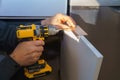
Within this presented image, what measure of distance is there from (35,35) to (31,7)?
163 mm

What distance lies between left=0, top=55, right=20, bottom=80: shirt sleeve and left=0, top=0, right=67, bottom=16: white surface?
0.74 feet

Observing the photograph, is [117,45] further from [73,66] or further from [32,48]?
[32,48]

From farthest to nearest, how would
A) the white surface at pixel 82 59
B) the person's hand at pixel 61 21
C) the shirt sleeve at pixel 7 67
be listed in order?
the person's hand at pixel 61 21 < the shirt sleeve at pixel 7 67 < the white surface at pixel 82 59

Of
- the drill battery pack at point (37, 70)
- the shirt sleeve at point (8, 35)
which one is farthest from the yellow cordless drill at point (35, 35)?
the shirt sleeve at point (8, 35)

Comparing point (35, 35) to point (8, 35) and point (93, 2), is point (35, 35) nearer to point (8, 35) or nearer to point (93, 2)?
point (8, 35)

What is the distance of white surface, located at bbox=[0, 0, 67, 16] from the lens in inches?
32.2

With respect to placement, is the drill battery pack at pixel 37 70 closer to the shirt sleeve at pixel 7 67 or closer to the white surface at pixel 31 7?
the shirt sleeve at pixel 7 67

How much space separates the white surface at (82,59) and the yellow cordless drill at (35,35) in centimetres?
7

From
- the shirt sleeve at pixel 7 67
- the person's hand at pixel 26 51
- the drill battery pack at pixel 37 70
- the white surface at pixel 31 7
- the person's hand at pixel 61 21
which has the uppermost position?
the white surface at pixel 31 7

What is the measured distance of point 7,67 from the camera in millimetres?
681

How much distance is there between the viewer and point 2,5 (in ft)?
2.68

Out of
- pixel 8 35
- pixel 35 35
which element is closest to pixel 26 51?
pixel 35 35

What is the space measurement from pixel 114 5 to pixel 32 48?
415mm

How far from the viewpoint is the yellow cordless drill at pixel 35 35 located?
0.70m
